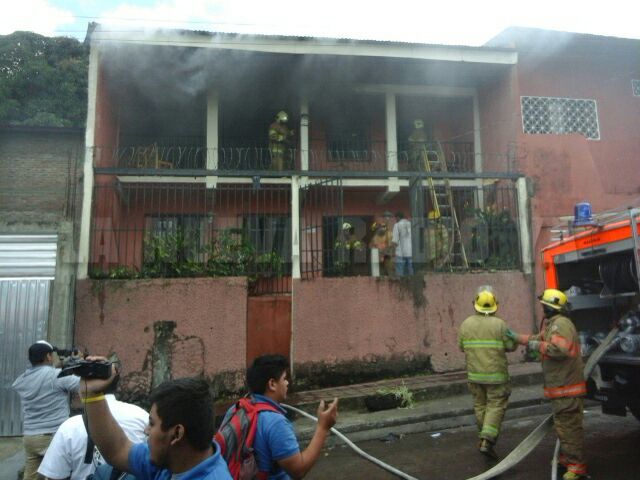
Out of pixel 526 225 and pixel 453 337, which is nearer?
pixel 453 337

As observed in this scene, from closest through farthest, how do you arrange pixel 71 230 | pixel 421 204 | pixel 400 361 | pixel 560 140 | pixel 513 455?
pixel 513 455 → pixel 71 230 → pixel 400 361 → pixel 421 204 → pixel 560 140

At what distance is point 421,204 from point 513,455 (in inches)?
239

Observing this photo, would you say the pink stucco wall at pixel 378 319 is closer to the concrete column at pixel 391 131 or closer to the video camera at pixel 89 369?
the concrete column at pixel 391 131

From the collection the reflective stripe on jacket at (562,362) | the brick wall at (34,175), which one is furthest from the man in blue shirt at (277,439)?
the brick wall at (34,175)

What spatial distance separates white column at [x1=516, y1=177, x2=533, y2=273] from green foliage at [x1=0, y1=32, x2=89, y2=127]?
18.5m

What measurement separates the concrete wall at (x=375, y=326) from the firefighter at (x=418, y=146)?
3853mm

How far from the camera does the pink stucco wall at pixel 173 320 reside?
24.9ft

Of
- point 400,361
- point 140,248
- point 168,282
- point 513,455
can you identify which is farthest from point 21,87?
point 513,455

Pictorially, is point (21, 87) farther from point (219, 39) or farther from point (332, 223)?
point (332, 223)

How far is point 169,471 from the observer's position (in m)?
1.71

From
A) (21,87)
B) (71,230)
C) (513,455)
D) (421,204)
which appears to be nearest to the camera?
(513,455)

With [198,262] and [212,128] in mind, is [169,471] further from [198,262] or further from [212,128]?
[212,128]

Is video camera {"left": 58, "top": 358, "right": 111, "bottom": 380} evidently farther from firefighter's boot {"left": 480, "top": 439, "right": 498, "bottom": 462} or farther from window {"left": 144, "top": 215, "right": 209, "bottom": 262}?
window {"left": 144, "top": 215, "right": 209, "bottom": 262}

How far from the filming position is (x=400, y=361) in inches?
332
